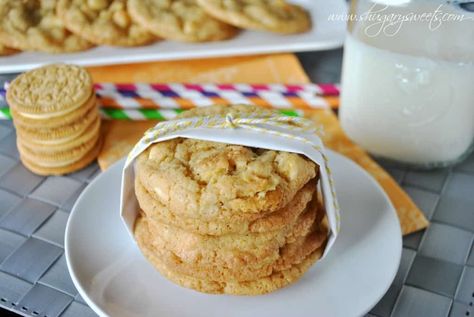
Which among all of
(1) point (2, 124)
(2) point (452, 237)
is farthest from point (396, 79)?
(1) point (2, 124)

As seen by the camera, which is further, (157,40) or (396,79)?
(157,40)

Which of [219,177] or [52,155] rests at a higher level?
[219,177]

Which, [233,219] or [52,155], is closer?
[233,219]

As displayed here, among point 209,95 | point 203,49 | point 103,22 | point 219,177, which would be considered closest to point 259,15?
point 203,49

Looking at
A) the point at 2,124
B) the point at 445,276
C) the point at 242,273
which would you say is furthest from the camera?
the point at 2,124

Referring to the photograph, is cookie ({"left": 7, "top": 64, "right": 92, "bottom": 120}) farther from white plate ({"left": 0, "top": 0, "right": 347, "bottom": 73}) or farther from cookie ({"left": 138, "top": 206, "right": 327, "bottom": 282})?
cookie ({"left": 138, "top": 206, "right": 327, "bottom": 282})

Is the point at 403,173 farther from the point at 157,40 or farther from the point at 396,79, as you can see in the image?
the point at 157,40

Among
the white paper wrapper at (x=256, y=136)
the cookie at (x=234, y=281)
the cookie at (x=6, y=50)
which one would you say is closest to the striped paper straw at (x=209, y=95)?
the cookie at (x=6, y=50)

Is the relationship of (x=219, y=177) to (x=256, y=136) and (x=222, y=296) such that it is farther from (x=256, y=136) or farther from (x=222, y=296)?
(x=222, y=296)
